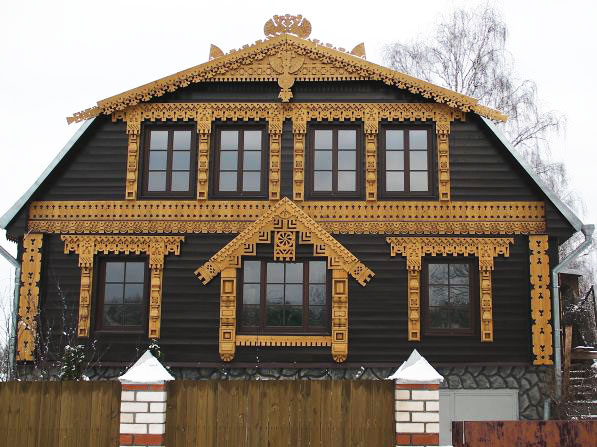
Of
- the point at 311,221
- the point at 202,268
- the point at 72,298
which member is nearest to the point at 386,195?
the point at 311,221

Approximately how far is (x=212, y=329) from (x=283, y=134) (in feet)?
13.9

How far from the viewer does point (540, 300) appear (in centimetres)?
1570

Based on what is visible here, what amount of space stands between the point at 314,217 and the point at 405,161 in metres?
2.21

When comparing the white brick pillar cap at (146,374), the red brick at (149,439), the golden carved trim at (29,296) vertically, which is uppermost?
the golden carved trim at (29,296)

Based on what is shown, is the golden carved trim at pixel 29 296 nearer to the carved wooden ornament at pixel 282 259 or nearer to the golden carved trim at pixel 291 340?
the carved wooden ornament at pixel 282 259

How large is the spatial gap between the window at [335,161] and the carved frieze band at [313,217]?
359 millimetres

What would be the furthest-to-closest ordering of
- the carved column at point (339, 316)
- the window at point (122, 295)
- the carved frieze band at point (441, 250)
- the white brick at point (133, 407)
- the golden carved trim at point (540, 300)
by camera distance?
1. the window at point (122, 295)
2. the carved frieze band at point (441, 250)
3. the carved column at point (339, 316)
4. the golden carved trim at point (540, 300)
5. the white brick at point (133, 407)

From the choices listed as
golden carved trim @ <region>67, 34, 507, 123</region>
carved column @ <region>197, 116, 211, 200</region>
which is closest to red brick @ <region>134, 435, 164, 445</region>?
carved column @ <region>197, 116, 211, 200</region>

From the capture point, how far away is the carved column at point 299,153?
16219mm

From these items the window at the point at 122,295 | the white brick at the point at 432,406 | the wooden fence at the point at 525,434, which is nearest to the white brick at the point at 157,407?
the white brick at the point at 432,406

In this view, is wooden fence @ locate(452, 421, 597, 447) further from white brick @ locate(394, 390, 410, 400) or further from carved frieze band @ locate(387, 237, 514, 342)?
carved frieze band @ locate(387, 237, 514, 342)

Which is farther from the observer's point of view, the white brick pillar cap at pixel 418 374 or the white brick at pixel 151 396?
the white brick at pixel 151 396

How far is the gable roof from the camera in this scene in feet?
52.2

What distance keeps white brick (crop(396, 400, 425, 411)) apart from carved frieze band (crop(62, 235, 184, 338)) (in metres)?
7.45
